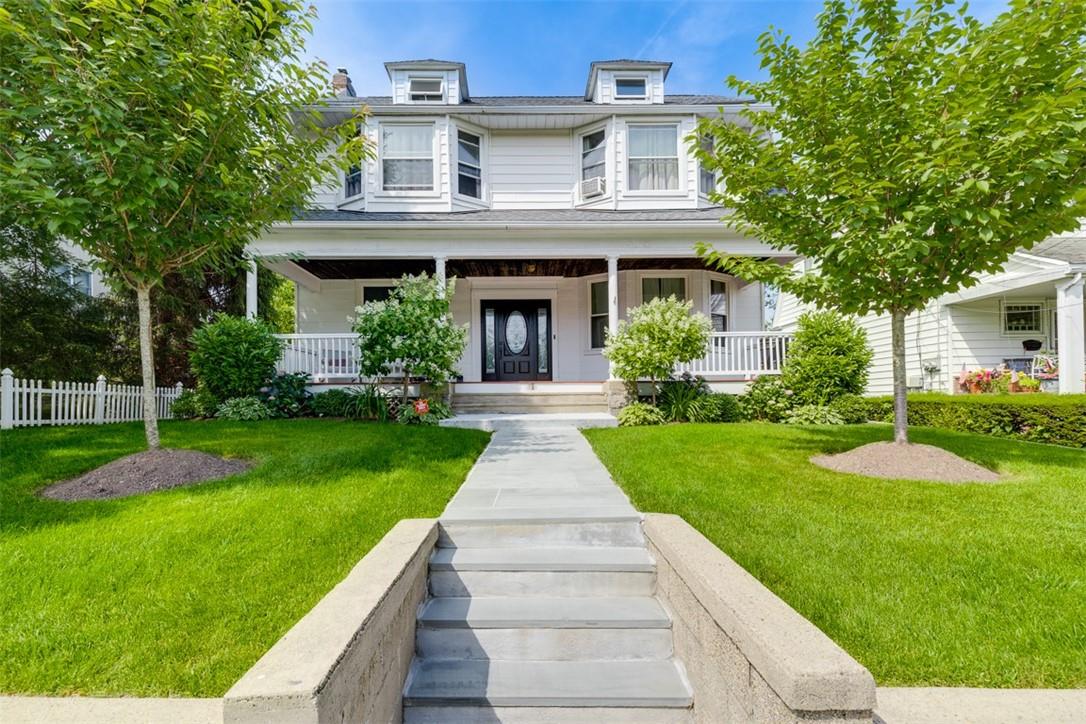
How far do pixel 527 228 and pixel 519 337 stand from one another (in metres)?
3.35

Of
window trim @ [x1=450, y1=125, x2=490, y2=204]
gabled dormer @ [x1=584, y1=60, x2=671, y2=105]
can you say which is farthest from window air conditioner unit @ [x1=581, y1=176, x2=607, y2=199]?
window trim @ [x1=450, y1=125, x2=490, y2=204]

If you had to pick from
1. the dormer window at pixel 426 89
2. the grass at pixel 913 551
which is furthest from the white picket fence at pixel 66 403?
the dormer window at pixel 426 89

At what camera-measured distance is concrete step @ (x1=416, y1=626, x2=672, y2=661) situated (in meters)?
2.39

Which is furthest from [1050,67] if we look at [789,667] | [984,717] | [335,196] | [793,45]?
[335,196]

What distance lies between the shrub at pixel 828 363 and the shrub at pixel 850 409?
207 millimetres

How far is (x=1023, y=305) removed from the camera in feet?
34.6

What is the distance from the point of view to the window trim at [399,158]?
10.9m

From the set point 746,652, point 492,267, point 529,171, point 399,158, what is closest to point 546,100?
point 529,171

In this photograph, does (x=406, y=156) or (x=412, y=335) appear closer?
(x=412, y=335)

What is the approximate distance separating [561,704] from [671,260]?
1014 cm

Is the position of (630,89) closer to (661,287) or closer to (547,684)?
(661,287)

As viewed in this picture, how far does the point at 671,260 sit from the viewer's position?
36.6ft

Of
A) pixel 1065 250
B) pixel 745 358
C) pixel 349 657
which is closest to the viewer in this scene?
pixel 349 657

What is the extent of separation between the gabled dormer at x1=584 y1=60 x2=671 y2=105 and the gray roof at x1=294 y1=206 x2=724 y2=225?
3.16 meters
